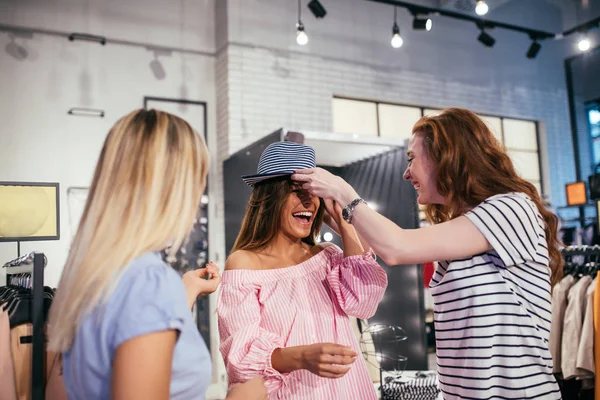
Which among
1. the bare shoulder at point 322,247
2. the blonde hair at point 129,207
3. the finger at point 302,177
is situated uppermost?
the finger at point 302,177

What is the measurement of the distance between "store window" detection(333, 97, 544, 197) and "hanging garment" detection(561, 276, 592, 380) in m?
2.82

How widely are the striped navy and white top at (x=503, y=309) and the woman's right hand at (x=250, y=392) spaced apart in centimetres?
60

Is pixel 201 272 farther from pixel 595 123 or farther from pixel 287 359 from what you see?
pixel 595 123

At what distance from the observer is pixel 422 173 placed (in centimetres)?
165

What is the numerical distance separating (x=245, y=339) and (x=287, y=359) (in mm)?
142

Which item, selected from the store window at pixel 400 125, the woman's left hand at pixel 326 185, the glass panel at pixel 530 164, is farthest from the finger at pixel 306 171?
the glass panel at pixel 530 164

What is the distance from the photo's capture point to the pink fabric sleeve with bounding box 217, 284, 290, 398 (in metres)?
1.51

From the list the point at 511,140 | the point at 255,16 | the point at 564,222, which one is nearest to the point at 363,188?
the point at 255,16

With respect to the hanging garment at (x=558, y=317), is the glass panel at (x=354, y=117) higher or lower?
higher

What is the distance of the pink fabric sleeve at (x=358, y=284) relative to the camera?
65.2 inches

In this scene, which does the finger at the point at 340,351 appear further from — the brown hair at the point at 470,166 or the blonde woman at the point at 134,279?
the brown hair at the point at 470,166

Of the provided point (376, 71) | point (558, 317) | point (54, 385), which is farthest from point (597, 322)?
point (376, 71)

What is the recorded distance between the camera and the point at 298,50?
6.32 m

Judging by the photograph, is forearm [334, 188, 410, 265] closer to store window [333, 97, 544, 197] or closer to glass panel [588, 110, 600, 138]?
store window [333, 97, 544, 197]
